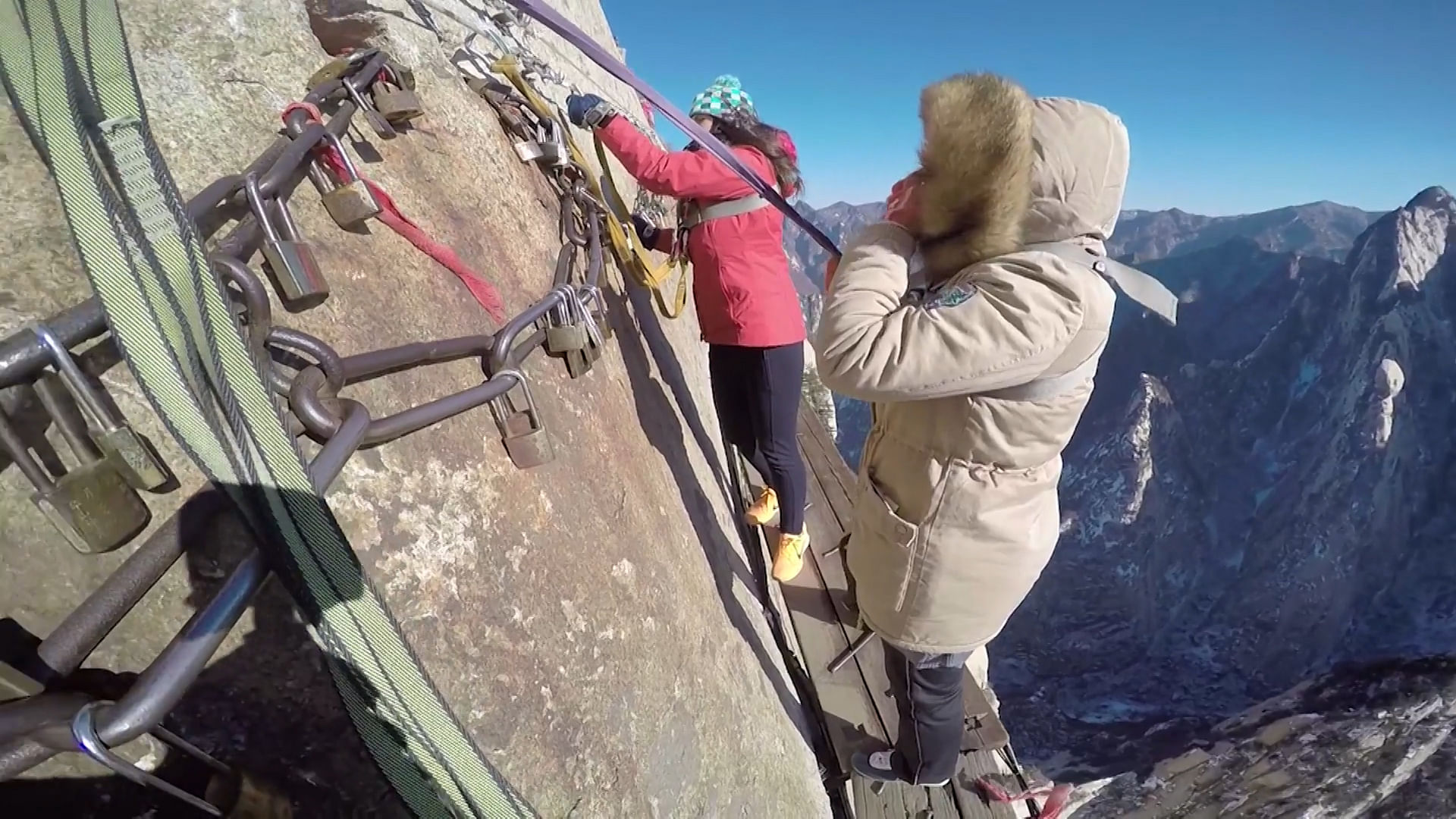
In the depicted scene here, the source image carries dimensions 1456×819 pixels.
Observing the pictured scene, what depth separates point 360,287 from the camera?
2082mm

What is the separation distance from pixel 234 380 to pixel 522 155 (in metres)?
2.53

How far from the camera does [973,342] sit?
198cm

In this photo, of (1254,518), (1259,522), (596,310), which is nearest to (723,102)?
(596,310)

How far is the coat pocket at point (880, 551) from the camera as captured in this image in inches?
99.0

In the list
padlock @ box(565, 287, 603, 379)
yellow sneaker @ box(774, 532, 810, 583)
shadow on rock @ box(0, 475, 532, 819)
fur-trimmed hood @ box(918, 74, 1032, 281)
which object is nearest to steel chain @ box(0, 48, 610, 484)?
padlock @ box(565, 287, 603, 379)

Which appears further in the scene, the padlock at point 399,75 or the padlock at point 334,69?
the padlock at point 399,75

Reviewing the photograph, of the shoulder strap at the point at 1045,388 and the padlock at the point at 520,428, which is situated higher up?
the shoulder strap at the point at 1045,388

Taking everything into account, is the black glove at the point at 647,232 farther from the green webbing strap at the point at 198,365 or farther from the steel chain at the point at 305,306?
the green webbing strap at the point at 198,365

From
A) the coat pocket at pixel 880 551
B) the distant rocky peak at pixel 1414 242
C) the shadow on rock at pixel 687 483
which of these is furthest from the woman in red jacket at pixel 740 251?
the distant rocky peak at pixel 1414 242

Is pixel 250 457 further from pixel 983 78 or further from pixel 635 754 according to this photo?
pixel 983 78

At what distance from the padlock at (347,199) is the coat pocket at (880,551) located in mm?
1883

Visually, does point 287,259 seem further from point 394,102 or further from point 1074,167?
point 1074,167

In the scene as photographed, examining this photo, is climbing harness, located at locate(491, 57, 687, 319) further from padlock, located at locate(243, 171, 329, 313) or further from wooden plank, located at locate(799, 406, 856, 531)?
wooden plank, located at locate(799, 406, 856, 531)

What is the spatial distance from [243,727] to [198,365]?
105 cm
